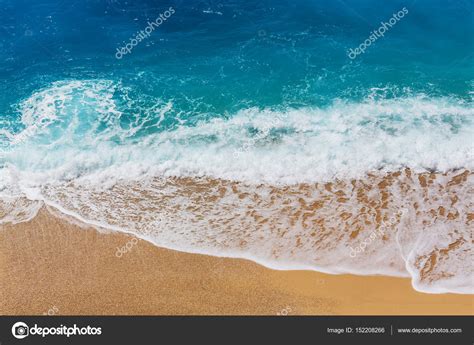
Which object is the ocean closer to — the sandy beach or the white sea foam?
the white sea foam

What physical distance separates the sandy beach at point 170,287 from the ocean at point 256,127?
37 cm

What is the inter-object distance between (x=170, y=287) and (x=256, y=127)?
618 centimetres

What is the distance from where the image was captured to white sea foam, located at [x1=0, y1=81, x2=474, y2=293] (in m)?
9.68

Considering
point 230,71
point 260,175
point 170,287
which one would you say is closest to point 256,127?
point 260,175

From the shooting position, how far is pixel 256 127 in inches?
514

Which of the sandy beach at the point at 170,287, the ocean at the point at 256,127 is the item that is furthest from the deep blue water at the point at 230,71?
the sandy beach at the point at 170,287

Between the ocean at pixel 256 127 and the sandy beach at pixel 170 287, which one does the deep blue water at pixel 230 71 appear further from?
the sandy beach at pixel 170 287

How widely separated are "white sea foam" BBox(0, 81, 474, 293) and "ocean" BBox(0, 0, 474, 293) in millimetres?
47

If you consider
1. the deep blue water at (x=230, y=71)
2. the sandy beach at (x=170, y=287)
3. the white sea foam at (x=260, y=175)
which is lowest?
the sandy beach at (x=170, y=287)

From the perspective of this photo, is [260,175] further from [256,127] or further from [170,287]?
[170,287]

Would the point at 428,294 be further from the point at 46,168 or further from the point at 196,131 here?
the point at 46,168

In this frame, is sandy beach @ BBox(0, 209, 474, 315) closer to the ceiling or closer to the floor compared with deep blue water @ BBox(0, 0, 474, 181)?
closer to the floor

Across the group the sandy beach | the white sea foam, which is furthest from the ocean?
the sandy beach

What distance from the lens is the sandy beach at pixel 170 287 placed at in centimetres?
862
